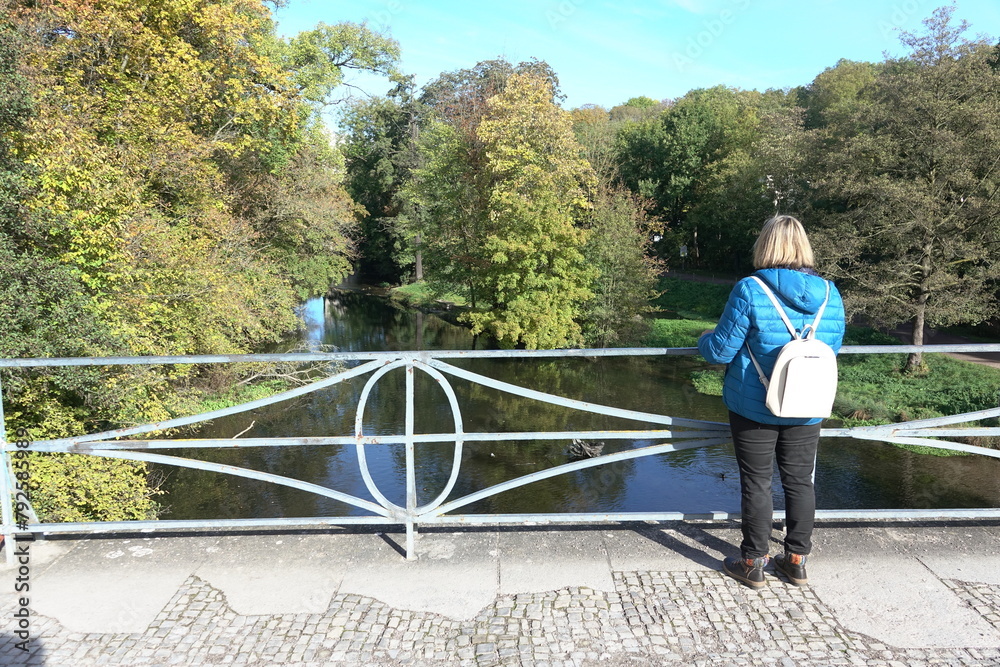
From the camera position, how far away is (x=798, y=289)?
9.71 ft

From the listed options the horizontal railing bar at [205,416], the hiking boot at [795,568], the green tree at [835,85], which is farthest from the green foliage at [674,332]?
the horizontal railing bar at [205,416]

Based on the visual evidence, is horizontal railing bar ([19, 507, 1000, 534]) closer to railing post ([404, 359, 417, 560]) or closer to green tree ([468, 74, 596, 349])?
railing post ([404, 359, 417, 560])

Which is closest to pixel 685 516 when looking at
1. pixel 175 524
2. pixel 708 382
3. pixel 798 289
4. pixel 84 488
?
pixel 798 289

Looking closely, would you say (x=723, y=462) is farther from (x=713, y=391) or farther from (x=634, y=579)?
(x=634, y=579)

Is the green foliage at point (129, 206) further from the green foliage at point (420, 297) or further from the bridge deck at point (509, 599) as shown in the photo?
the green foliage at point (420, 297)

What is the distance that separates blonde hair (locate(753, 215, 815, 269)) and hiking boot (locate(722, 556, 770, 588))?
1323 millimetres

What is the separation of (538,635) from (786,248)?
6.32 ft

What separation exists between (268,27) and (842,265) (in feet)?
69.8

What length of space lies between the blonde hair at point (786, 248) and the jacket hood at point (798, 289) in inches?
2.1

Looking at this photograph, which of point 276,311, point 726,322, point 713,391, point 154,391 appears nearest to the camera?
point 726,322

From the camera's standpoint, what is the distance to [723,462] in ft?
54.4

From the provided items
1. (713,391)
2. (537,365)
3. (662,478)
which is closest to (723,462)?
(662,478)

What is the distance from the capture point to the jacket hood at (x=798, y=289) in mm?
2953

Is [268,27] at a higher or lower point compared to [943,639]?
higher
